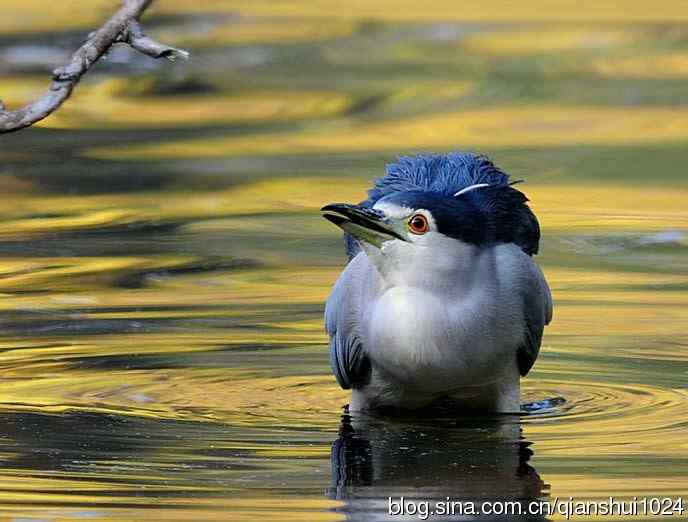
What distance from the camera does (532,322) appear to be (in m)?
8.52

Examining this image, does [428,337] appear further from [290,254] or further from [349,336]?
[290,254]

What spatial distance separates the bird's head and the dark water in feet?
2.43

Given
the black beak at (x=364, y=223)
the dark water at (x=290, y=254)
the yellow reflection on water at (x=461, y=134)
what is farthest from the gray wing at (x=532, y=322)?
the yellow reflection on water at (x=461, y=134)

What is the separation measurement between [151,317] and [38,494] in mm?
3023

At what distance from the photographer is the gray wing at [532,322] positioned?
8.49 meters

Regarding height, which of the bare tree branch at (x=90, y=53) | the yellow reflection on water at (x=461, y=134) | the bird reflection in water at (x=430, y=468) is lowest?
the bird reflection in water at (x=430, y=468)

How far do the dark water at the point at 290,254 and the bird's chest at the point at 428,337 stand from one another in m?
0.26

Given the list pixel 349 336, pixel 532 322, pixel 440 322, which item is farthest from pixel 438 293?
pixel 532 322

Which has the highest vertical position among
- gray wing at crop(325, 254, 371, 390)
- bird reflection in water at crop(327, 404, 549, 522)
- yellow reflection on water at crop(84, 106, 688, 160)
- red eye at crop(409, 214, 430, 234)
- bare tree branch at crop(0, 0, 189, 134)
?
bare tree branch at crop(0, 0, 189, 134)

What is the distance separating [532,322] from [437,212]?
0.84 metres

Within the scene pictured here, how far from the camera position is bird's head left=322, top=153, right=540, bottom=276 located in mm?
7914

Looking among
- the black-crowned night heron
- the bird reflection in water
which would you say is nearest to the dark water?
the bird reflection in water

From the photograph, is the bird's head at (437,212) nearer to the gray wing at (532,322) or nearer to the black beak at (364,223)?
the black beak at (364,223)

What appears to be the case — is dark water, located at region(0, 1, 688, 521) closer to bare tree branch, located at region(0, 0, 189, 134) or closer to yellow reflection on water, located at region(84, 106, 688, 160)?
yellow reflection on water, located at region(84, 106, 688, 160)
